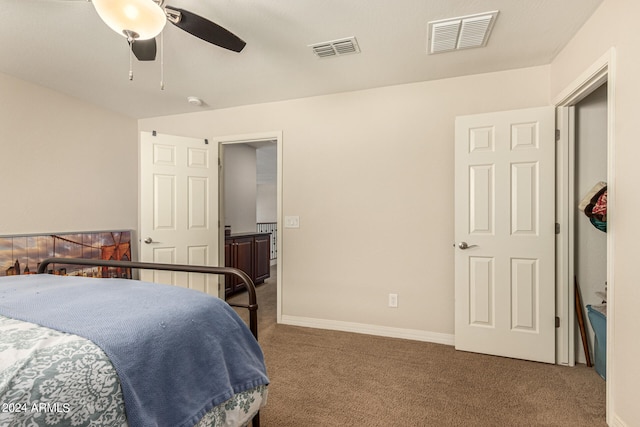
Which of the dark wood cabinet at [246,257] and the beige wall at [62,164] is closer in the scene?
the beige wall at [62,164]

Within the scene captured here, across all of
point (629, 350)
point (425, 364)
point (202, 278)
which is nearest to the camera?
point (629, 350)

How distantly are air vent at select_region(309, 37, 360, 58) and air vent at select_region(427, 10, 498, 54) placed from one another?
0.55 m

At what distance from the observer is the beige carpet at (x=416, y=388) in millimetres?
1766

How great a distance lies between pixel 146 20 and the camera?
4.58ft

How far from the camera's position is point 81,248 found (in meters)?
3.36

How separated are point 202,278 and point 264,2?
288 cm

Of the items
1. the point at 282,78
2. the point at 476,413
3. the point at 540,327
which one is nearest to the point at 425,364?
the point at 476,413

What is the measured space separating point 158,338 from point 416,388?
1.78m

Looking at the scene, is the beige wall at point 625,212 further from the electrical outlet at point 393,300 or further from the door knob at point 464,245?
the electrical outlet at point 393,300

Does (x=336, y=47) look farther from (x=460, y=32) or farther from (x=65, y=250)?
(x=65, y=250)

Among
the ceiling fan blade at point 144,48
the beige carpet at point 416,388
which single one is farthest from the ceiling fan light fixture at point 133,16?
the beige carpet at point 416,388

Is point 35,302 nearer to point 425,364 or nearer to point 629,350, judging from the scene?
point 425,364

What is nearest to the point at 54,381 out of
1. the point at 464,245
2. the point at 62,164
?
the point at 464,245

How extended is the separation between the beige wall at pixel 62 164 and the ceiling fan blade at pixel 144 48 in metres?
1.96
